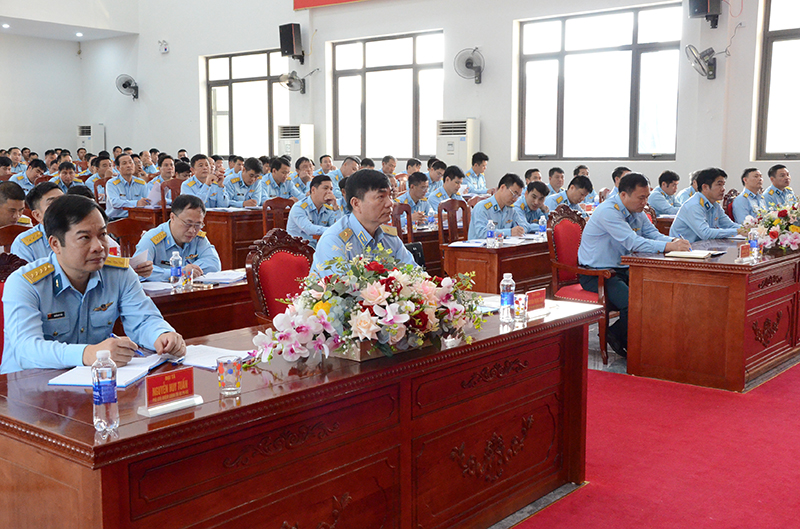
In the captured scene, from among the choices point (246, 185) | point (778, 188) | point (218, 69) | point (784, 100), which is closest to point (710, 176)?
point (778, 188)

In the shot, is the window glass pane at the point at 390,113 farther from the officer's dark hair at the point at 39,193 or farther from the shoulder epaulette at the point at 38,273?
the shoulder epaulette at the point at 38,273

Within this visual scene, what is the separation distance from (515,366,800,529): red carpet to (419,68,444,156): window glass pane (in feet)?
24.7

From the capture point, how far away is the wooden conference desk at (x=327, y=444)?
4.79ft

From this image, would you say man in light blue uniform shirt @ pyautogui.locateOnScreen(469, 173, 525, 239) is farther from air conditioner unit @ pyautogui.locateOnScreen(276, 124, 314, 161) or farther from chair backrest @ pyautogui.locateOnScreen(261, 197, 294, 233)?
air conditioner unit @ pyautogui.locateOnScreen(276, 124, 314, 161)

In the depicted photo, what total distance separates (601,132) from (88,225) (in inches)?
338

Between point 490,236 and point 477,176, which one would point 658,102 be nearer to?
point 477,176

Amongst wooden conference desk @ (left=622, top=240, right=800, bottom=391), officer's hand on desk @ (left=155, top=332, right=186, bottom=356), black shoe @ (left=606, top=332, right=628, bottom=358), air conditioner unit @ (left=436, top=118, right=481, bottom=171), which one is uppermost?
air conditioner unit @ (left=436, top=118, right=481, bottom=171)

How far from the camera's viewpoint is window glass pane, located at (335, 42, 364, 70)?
1156 cm

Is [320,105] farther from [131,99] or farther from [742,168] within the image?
[742,168]

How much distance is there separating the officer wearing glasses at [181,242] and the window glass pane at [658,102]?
6.99 m

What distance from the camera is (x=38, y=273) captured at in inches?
82.7

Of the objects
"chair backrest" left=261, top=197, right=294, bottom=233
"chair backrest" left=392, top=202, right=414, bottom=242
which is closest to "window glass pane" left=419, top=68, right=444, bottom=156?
"chair backrest" left=261, top=197, right=294, bottom=233

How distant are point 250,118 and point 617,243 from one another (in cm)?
975

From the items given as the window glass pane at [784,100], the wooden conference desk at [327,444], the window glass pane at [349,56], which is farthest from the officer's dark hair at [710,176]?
the window glass pane at [349,56]
